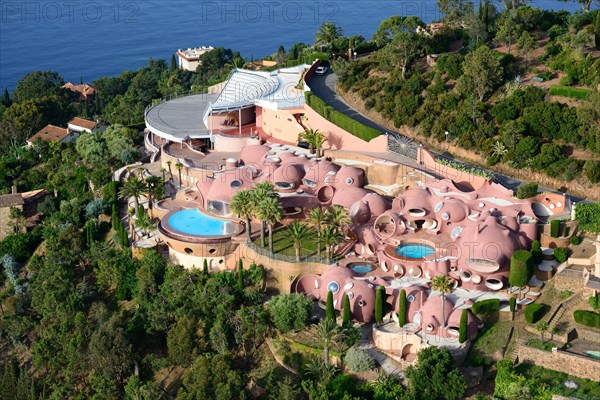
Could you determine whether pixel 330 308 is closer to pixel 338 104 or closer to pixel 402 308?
pixel 402 308

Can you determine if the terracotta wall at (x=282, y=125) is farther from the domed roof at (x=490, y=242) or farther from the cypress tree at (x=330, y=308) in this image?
the cypress tree at (x=330, y=308)

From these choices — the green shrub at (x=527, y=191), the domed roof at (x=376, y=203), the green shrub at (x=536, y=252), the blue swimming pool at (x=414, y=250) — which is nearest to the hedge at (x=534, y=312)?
the green shrub at (x=536, y=252)

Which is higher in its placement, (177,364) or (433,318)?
(433,318)

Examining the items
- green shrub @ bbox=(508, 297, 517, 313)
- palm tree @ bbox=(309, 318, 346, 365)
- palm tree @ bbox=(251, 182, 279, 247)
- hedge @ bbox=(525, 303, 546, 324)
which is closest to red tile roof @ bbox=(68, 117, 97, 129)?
palm tree @ bbox=(251, 182, 279, 247)

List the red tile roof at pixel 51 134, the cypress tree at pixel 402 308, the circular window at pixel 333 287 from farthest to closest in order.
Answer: the red tile roof at pixel 51 134 → the circular window at pixel 333 287 → the cypress tree at pixel 402 308

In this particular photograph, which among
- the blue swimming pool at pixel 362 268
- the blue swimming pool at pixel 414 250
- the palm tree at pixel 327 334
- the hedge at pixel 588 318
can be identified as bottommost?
the palm tree at pixel 327 334

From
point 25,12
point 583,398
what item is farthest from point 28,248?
point 25,12

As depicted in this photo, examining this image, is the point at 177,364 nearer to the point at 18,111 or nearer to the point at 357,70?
the point at 357,70
